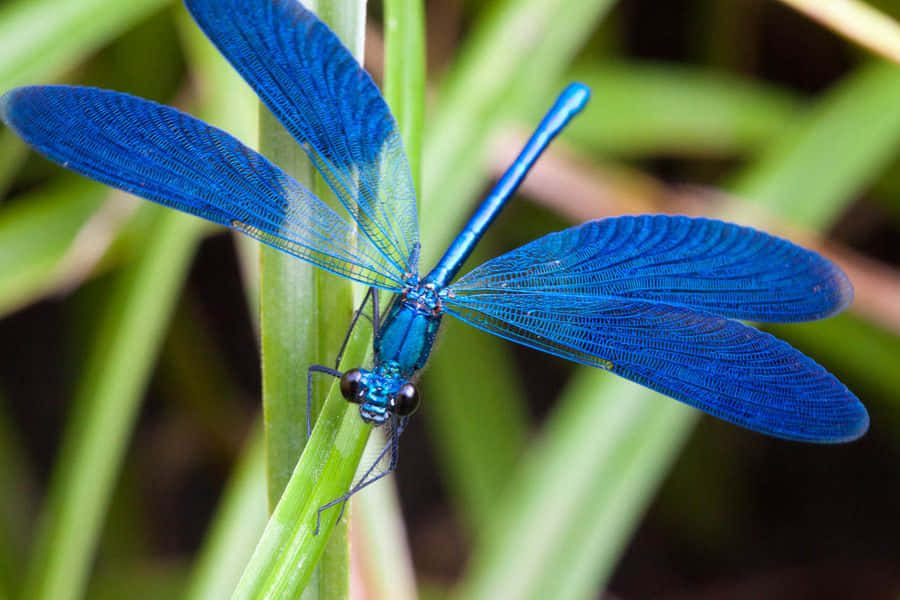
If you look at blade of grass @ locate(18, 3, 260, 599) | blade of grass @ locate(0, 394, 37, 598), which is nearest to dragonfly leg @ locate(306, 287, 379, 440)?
blade of grass @ locate(18, 3, 260, 599)

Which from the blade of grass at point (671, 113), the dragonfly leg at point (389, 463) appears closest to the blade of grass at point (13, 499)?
the dragonfly leg at point (389, 463)

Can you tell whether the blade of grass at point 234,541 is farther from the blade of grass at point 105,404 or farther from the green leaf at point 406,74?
the green leaf at point 406,74

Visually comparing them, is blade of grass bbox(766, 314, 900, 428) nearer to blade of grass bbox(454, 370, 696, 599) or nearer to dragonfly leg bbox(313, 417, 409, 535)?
blade of grass bbox(454, 370, 696, 599)

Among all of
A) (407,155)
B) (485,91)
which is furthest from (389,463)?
(485,91)

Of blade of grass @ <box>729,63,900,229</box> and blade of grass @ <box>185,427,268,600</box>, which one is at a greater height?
blade of grass @ <box>729,63,900,229</box>

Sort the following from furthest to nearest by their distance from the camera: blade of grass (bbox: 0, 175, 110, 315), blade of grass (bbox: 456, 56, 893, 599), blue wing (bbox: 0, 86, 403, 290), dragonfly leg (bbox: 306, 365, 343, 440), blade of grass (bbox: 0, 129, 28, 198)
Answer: blade of grass (bbox: 0, 129, 28, 198)
blade of grass (bbox: 0, 175, 110, 315)
blade of grass (bbox: 456, 56, 893, 599)
blue wing (bbox: 0, 86, 403, 290)
dragonfly leg (bbox: 306, 365, 343, 440)

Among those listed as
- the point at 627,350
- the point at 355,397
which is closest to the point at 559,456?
the point at 627,350

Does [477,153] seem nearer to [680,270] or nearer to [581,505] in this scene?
[680,270]

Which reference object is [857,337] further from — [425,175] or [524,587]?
[425,175]
